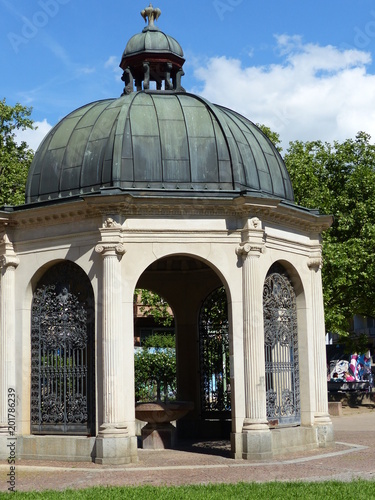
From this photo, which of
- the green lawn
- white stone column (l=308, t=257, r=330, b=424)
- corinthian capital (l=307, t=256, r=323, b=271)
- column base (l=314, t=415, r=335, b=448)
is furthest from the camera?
A: corinthian capital (l=307, t=256, r=323, b=271)

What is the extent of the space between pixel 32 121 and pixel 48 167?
1981cm

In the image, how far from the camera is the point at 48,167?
19359mm

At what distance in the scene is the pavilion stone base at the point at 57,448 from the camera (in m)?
17.4

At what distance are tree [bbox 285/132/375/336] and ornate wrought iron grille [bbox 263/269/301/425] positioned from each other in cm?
1394

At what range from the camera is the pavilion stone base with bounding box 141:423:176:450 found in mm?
19672

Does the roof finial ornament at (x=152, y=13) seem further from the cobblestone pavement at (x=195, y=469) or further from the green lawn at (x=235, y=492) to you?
the green lawn at (x=235, y=492)

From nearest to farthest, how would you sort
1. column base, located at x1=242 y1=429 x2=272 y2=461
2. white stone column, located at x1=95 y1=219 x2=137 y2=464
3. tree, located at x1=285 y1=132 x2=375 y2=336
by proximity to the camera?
1. white stone column, located at x1=95 y1=219 x2=137 y2=464
2. column base, located at x1=242 y1=429 x2=272 y2=461
3. tree, located at x1=285 y1=132 x2=375 y2=336

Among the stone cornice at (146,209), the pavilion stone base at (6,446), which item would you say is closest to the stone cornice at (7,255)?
the stone cornice at (146,209)

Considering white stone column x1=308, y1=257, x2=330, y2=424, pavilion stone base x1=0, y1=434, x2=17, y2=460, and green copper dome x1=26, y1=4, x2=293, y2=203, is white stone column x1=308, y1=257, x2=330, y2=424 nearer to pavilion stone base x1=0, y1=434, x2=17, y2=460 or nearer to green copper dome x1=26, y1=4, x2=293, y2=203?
green copper dome x1=26, y1=4, x2=293, y2=203

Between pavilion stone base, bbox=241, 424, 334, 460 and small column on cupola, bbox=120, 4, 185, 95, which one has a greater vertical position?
small column on cupola, bbox=120, 4, 185, 95

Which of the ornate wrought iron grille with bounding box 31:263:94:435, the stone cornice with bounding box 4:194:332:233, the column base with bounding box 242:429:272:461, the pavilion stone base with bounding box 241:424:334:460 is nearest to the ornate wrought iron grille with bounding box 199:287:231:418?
the pavilion stone base with bounding box 241:424:334:460

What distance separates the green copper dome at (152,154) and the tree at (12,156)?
15.3 meters

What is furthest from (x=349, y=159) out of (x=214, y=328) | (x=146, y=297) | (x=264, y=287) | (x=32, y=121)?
(x=264, y=287)

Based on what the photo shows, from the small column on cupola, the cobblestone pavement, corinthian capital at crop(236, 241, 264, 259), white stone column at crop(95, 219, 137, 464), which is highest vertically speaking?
the small column on cupola
